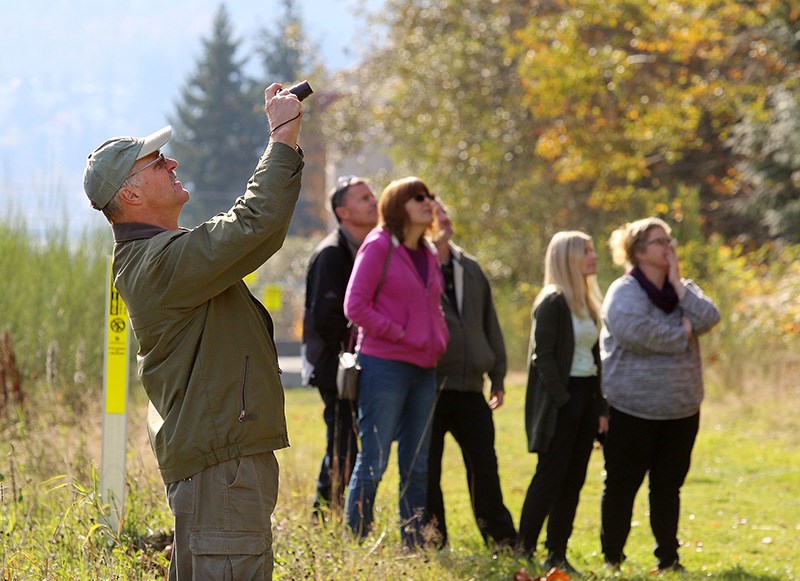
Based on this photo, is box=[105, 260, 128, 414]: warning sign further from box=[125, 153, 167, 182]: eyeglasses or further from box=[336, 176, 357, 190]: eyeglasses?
box=[125, 153, 167, 182]: eyeglasses

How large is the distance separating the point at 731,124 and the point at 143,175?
69.4 feet

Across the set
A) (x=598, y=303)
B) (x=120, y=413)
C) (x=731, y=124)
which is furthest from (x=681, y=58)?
(x=120, y=413)

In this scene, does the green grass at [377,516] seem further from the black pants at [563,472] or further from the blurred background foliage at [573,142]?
the blurred background foliage at [573,142]

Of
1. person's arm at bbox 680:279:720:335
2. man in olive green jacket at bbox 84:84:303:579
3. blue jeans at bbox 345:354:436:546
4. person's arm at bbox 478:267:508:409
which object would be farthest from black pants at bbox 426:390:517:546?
man in olive green jacket at bbox 84:84:303:579

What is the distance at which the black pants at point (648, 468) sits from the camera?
711 centimetres

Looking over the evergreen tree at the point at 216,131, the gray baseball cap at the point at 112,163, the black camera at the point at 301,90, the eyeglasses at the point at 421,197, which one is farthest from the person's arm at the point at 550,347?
the evergreen tree at the point at 216,131

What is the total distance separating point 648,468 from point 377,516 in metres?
1.49

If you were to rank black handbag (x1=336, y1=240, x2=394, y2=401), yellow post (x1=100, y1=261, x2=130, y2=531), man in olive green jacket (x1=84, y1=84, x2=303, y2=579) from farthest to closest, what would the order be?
black handbag (x1=336, y1=240, x2=394, y2=401) → yellow post (x1=100, y1=261, x2=130, y2=531) → man in olive green jacket (x1=84, y1=84, x2=303, y2=579)

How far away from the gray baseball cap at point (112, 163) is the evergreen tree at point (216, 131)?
74645 mm

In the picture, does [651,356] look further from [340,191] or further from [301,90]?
[301,90]

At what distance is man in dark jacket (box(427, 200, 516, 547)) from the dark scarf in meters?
0.94

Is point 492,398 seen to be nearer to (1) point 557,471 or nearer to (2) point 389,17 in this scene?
(1) point 557,471

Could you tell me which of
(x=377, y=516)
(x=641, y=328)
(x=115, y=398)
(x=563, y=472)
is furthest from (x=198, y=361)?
(x=563, y=472)

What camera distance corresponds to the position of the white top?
7.30 metres
